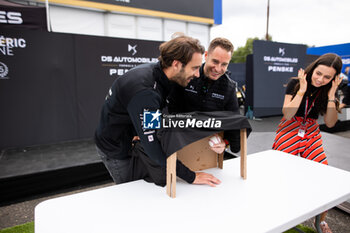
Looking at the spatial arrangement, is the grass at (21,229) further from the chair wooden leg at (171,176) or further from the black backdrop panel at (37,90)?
the black backdrop panel at (37,90)

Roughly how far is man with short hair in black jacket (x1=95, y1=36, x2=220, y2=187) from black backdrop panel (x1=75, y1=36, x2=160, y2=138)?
8.52 feet

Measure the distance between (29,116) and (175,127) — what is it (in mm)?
3146

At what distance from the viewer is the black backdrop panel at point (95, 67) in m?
3.54

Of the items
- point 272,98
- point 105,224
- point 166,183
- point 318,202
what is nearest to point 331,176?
point 318,202

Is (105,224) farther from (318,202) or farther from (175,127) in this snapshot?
(318,202)

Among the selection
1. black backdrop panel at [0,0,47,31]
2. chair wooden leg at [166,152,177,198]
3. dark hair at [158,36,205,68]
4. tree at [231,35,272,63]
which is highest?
tree at [231,35,272,63]

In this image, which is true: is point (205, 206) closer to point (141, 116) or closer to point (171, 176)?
point (171, 176)

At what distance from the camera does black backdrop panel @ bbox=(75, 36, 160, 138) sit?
354cm

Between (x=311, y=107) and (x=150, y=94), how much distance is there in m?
1.37

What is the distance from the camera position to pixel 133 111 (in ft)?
3.12

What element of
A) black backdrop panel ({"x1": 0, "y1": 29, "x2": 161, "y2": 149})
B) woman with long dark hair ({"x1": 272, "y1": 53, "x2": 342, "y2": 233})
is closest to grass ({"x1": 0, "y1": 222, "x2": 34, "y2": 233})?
black backdrop panel ({"x1": 0, "y1": 29, "x2": 161, "y2": 149})

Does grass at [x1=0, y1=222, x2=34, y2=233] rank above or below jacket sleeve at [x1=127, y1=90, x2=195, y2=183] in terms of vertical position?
below

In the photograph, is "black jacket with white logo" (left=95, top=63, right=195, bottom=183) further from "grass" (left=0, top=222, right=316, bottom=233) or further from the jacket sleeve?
"grass" (left=0, top=222, right=316, bottom=233)

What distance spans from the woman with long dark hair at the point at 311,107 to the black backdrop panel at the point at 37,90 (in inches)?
123
